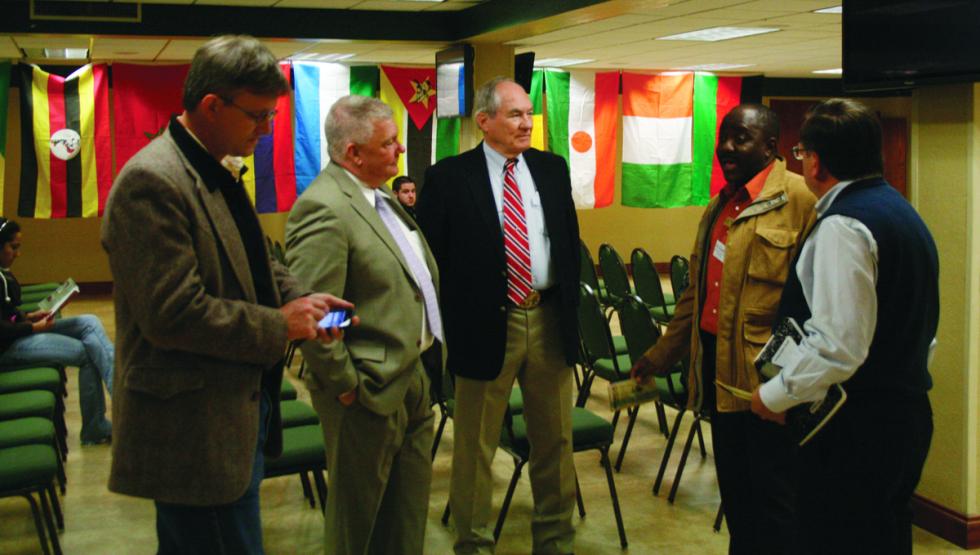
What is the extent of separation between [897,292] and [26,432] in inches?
130

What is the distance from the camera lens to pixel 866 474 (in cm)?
243

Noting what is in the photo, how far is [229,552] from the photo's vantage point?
1.89 meters

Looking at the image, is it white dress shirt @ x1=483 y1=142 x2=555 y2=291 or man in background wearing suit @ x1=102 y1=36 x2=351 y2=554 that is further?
white dress shirt @ x1=483 y1=142 x2=555 y2=291

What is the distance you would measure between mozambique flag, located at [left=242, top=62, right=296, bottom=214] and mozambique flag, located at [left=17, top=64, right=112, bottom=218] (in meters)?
1.27

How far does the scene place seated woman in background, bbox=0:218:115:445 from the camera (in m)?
5.07

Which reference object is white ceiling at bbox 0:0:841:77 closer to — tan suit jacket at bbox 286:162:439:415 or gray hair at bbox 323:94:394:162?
gray hair at bbox 323:94:394:162

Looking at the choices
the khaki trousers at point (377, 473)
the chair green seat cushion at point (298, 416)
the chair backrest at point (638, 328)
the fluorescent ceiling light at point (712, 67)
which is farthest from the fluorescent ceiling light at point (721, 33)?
the khaki trousers at point (377, 473)

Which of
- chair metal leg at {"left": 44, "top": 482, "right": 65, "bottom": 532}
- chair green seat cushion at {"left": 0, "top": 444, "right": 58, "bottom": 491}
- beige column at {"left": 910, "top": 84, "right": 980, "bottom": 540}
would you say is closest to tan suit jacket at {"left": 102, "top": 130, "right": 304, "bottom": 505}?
chair green seat cushion at {"left": 0, "top": 444, "right": 58, "bottom": 491}

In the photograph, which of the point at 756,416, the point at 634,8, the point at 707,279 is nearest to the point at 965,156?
the point at 707,279

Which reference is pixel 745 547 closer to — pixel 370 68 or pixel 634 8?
pixel 634 8

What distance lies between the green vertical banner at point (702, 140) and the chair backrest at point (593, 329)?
17.7ft

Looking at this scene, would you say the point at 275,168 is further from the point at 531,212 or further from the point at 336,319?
the point at 336,319

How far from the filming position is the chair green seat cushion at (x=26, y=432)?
376cm

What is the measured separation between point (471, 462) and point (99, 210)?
6.13m
